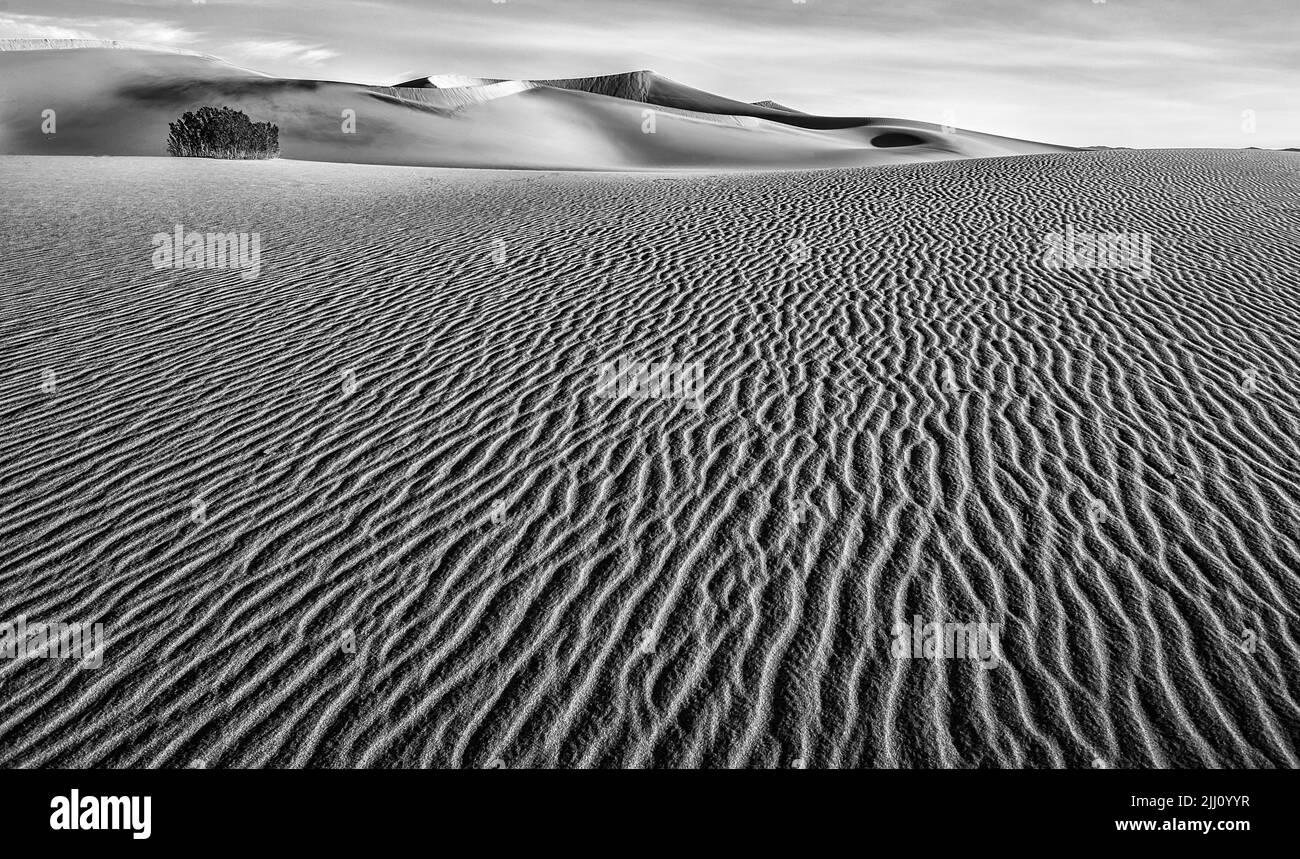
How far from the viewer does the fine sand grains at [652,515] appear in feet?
12.3

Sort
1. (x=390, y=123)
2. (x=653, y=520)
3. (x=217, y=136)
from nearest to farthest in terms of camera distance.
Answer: (x=653, y=520) < (x=217, y=136) < (x=390, y=123)

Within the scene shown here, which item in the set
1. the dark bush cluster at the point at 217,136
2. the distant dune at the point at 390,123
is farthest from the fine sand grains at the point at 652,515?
the distant dune at the point at 390,123

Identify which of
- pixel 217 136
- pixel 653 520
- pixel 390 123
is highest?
Result: pixel 390 123

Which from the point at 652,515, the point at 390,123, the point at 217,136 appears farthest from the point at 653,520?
the point at 390,123

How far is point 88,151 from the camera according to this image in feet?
121

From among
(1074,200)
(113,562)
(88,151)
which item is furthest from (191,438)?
(88,151)

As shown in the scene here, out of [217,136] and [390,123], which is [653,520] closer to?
[217,136]

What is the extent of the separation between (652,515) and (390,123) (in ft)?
149

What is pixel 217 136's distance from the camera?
2602 cm

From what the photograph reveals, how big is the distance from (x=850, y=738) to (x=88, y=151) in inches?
1717

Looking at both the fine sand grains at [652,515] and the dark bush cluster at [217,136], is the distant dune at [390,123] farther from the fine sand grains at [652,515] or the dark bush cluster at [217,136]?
the fine sand grains at [652,515]

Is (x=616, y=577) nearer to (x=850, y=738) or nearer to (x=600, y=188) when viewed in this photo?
(x=850, y=738)

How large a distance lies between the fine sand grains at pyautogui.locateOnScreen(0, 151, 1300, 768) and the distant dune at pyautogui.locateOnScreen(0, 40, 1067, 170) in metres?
29.5

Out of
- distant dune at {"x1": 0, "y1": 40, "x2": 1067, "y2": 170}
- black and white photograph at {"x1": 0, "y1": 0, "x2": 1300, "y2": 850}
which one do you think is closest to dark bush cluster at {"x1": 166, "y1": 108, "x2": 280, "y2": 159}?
distant dune at {"x1": 0, "y1": 40, "x2": 1067, "y2": 170}
